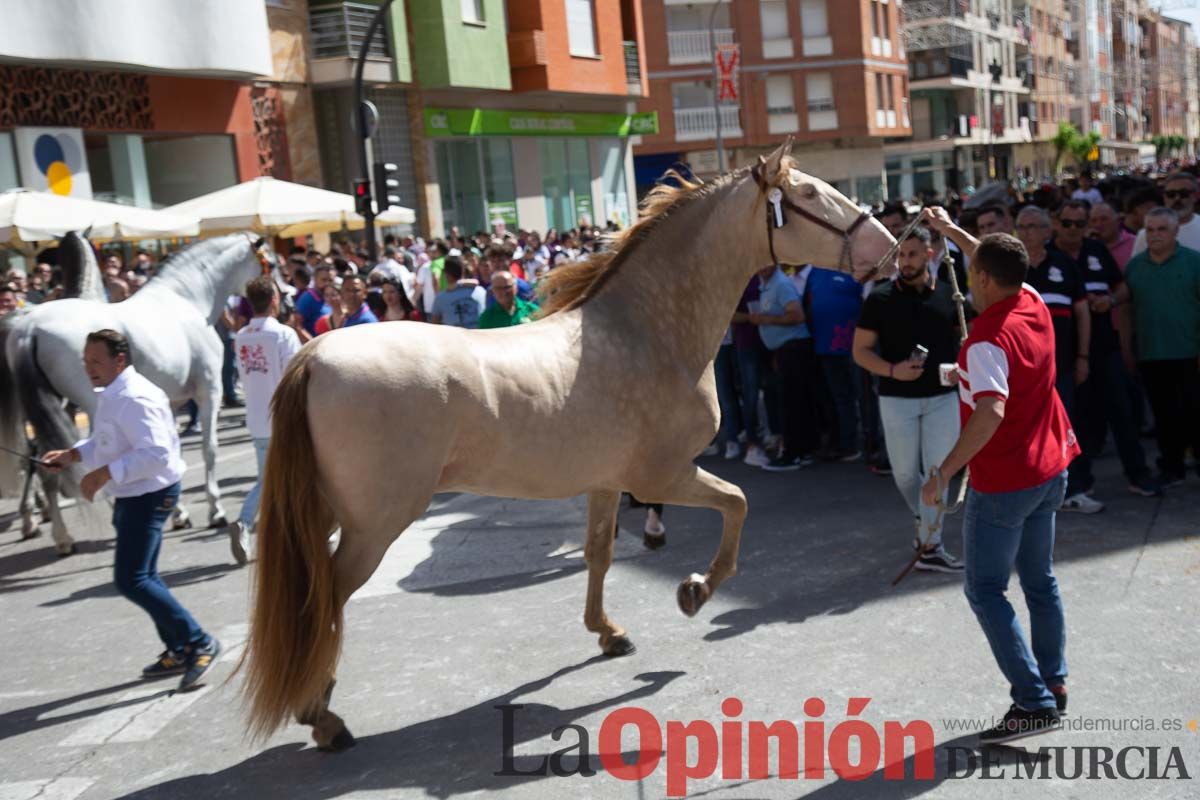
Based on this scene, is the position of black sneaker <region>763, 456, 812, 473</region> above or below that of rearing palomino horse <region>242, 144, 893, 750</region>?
below

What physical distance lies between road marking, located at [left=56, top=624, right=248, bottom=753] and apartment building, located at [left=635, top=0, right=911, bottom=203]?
46091 millimetres

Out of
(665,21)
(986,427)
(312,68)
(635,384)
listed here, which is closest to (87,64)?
(312,68)

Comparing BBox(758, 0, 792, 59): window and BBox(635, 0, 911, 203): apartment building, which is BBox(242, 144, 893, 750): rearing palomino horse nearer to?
BBox(635, 0, 911, 203): apartment building

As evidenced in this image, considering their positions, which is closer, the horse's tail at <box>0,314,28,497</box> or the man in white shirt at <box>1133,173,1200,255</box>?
the horse's tail at <box>0,314,28,497</box>

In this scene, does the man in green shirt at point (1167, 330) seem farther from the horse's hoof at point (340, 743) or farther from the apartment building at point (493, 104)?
the apartment building at point (493, 104)

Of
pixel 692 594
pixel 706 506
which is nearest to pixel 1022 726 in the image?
pixel 692 594

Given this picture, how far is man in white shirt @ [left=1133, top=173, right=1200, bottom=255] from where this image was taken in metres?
9.36

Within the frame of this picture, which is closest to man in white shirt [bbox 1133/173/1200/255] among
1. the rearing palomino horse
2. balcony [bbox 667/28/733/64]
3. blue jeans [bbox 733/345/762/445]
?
blue jeans [bbox 733/345/762/445]

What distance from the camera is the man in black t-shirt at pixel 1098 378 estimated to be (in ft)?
26.9

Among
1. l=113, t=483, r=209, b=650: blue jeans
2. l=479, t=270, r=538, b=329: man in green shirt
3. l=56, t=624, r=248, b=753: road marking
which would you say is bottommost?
l=56, t=624, r=248, b=753: road marking

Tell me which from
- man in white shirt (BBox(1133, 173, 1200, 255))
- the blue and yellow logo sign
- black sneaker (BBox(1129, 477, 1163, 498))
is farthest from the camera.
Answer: the blue and yellow logo sign

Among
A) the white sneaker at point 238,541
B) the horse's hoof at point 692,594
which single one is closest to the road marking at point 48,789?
the horse's hoof at point 692,594

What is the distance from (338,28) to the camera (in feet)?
88.4

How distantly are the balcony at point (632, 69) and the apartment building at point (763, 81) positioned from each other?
38.0ft
